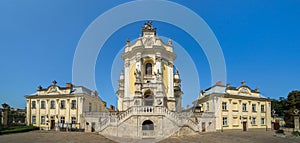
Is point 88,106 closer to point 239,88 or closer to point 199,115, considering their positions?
point 199,115

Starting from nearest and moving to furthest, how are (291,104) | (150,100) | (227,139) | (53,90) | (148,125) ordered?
1. (227,139)
2. (148,125)
3. (150,100)
4. (53,90)
5. (291,104)

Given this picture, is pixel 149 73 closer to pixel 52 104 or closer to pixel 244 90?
pixel 52 104

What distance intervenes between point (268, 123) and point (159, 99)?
2240 centimetres

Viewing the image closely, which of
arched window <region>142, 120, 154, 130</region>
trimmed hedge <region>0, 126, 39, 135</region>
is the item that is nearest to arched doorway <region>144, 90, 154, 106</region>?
arched window <region>142, 120, 154, 130</region>

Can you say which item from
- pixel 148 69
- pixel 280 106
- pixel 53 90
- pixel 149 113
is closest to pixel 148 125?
pixel 149 113

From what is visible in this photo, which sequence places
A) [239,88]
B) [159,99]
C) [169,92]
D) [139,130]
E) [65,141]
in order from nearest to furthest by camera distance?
[65,141], [139,130], [159,99], [169,92], [239,88]

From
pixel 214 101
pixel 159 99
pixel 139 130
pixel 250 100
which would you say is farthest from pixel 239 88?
pixel 139 130

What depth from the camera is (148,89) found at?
3180 centimetres

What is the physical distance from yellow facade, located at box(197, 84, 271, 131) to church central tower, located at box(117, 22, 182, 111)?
567cm

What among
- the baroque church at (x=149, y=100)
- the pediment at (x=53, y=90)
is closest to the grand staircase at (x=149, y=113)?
the baroque church at (x=149, y=100)

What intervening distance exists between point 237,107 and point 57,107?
28.9 metres

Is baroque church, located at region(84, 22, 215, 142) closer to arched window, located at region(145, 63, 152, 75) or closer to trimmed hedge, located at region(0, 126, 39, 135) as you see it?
arched window, located at region(145, 63, 152, 75)

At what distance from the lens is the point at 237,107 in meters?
37.7

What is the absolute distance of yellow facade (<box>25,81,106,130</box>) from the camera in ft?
113
